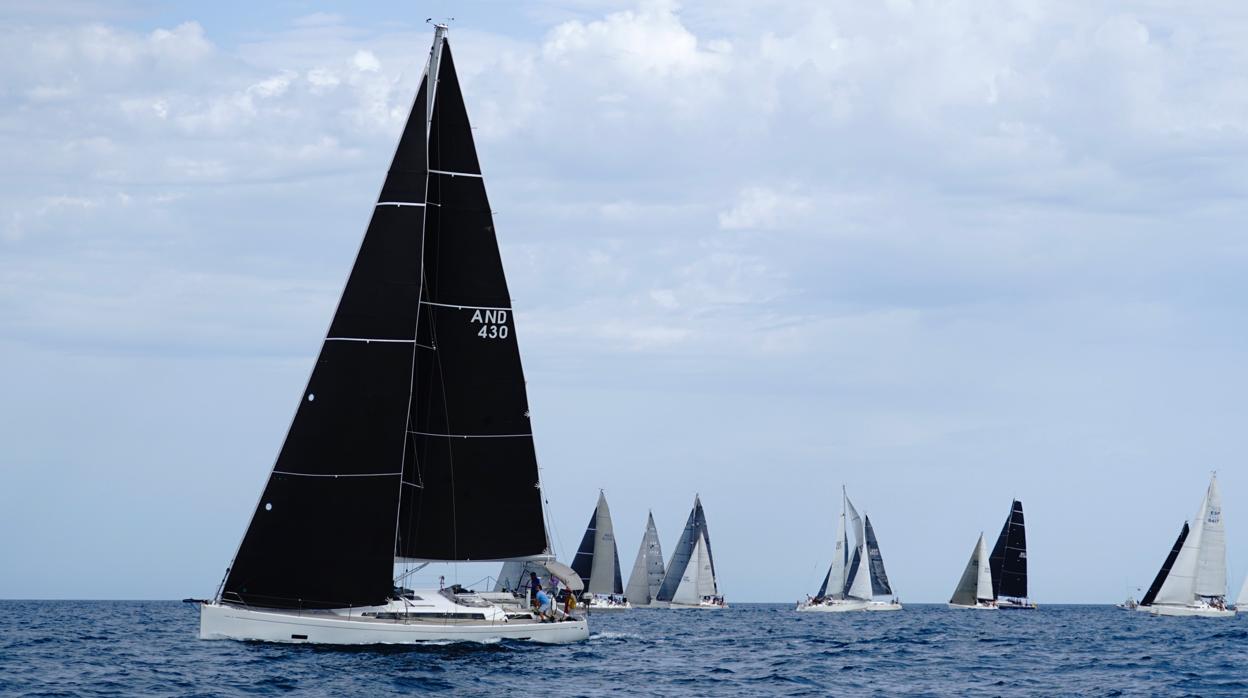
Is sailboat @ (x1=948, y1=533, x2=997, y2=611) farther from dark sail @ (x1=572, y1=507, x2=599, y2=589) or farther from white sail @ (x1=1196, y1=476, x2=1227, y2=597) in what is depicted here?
dark sail @ (x1=572, y1=507, x2=599, y2=589)

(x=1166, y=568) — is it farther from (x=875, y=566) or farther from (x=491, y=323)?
(x=491, y=323)

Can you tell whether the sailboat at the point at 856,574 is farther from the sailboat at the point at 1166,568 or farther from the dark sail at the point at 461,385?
the dark sail at the point at 461,385

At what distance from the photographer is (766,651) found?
46.4m

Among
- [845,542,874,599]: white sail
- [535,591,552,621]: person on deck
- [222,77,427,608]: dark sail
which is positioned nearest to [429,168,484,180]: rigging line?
[222,77,427,608]: dark sail

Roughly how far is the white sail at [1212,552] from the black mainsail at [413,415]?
220 ft

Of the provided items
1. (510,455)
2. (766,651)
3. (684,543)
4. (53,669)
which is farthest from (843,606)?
(53,669)

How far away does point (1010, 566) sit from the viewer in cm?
11069

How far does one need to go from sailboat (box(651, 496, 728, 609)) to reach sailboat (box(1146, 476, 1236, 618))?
110 ft

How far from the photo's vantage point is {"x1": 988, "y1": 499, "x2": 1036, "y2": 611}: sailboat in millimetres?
110062

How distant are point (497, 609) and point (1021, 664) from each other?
14619 mm

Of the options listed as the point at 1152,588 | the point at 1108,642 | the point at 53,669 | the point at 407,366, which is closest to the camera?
the point at 53,669

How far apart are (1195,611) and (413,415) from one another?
2833 inches

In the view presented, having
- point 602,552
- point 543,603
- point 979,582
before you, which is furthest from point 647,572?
point 543,603

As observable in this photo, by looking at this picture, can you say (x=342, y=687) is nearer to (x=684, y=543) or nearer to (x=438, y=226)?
(x=438, y=226)
